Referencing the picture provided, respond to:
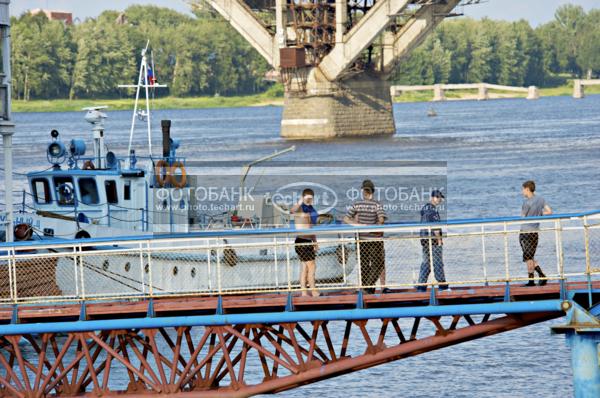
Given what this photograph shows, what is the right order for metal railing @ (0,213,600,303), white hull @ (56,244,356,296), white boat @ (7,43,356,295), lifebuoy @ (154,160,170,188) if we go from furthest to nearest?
lifebuoy @ (154,160,170,188)
white boat @ (7,43,356,295)
white hull @ (56,244,356,296)
metal railing @ (0,213,600,303)

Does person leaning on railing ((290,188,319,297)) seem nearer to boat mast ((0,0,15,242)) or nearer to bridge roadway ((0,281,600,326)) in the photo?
bridge roadway ((0,281,600,326))

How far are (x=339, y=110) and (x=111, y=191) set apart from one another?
3410 inches

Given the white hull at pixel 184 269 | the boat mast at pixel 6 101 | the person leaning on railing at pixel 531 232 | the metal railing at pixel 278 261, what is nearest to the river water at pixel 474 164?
the metal railing at pixel 278 261

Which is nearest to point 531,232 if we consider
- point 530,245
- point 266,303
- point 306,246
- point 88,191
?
point 530,245

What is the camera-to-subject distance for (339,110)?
122 meters

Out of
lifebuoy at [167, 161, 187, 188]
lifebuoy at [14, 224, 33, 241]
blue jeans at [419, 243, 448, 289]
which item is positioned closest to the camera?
blue jeans at [419, 243, 448, 289]

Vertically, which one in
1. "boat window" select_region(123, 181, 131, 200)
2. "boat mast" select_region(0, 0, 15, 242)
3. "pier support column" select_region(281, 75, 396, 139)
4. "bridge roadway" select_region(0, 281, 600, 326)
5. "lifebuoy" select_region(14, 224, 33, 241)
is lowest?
"bridge roadway" select_region(0, 281, 600, 326)

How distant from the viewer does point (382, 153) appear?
10188 centimetres

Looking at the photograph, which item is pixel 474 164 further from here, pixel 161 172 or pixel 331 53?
pixel 161 172

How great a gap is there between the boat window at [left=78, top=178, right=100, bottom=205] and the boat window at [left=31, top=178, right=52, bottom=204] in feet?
2.78

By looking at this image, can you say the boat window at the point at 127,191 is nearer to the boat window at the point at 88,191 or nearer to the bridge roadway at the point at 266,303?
the boat window at the point at 88,191

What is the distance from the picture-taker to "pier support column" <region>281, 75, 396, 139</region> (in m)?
120

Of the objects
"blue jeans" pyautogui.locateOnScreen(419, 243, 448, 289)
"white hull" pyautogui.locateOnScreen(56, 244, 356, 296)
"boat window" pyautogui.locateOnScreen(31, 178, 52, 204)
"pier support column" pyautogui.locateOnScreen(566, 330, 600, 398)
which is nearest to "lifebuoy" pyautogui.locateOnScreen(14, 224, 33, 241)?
"boat window" pyautogui.locateOnScreen(31, 178, 52, 204)

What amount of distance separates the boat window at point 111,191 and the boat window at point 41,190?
1.48 metres
